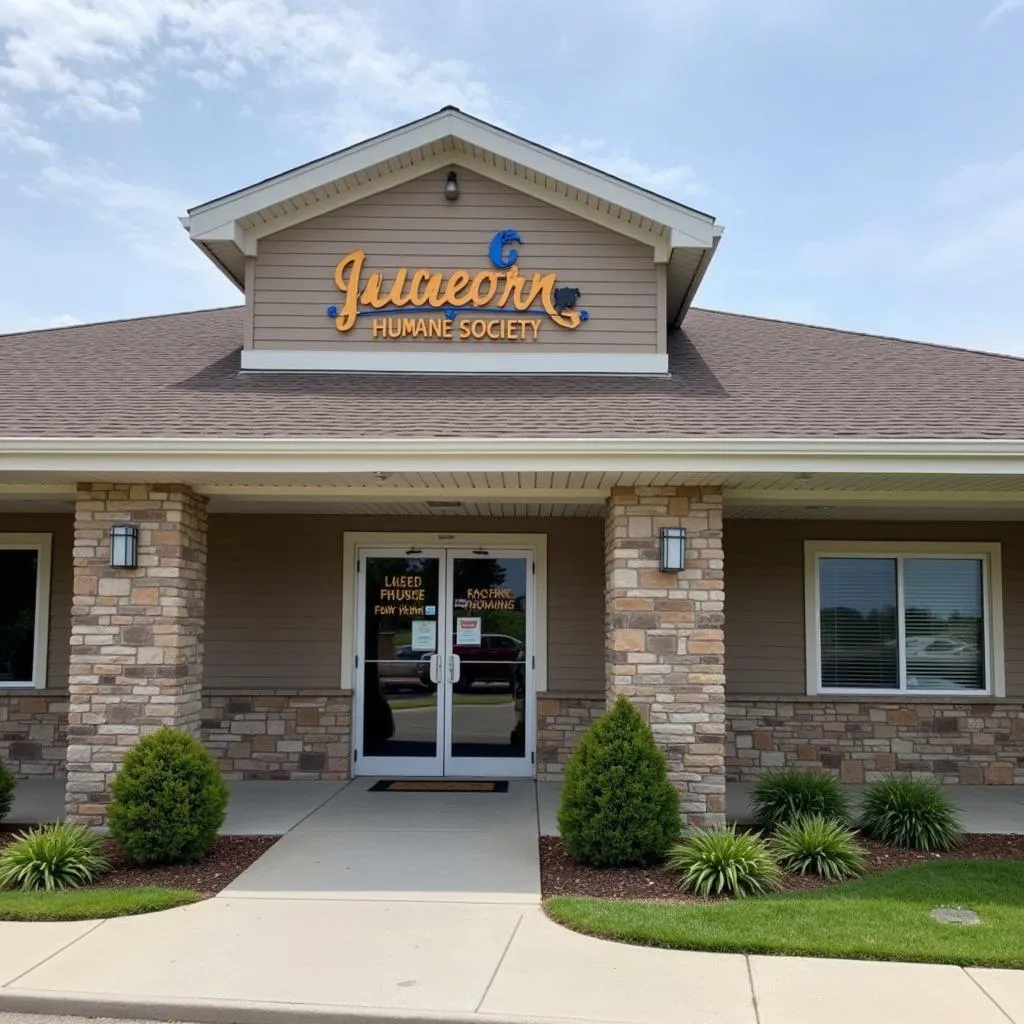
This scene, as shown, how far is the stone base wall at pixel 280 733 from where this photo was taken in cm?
1056

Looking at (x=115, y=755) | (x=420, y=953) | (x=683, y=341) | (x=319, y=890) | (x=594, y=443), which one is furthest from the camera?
(x=683, y=341)

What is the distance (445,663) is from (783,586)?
377cm

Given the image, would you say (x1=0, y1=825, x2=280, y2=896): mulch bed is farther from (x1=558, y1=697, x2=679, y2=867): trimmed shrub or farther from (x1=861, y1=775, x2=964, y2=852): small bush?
(x1=861, y1=775, x2=964, y2=852): small bush

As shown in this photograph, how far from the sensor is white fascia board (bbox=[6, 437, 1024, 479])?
7.38 meters

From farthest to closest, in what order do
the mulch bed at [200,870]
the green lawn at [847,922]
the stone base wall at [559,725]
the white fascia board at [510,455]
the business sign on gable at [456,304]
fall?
1. the stone base wall at [559,725]
2. the business sign on gable at [456,304]
3. the white fascia board at [510,455]
4. the mulch bed at [200,870]
5. the green lawn at [847,922]

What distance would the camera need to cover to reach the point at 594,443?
7.39m

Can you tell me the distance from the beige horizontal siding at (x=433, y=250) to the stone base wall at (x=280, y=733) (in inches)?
150

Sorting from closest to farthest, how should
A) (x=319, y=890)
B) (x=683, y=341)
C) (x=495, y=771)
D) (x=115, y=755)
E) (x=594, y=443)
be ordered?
(x=319, y=890) < (x=594, y=443) < (x=115, y=755) < (x=495, y=771) < (x=683, y=341)

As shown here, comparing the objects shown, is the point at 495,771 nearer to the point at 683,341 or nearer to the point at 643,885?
the point at 643,885

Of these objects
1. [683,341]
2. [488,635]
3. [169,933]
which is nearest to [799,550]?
[683,341]

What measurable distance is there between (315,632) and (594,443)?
4740 mm

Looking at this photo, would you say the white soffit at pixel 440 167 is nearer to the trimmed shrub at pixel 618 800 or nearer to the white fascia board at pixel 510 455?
the white fascia board at pixel 510 455

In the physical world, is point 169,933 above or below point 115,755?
below

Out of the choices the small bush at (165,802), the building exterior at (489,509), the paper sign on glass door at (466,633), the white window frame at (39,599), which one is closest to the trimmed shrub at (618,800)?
the building exterior at (489,509)
